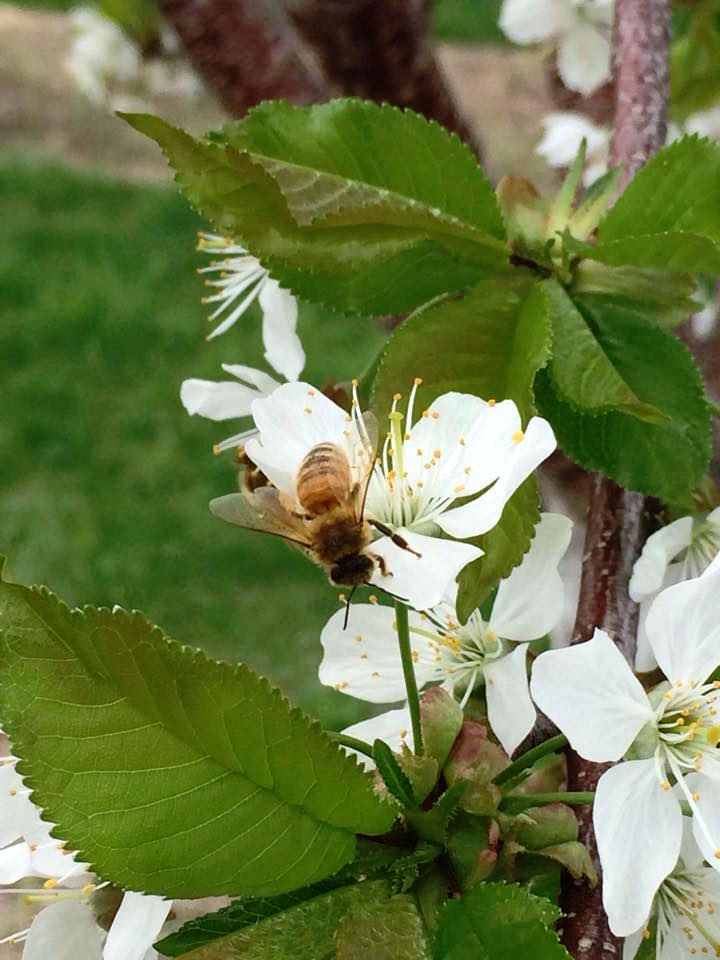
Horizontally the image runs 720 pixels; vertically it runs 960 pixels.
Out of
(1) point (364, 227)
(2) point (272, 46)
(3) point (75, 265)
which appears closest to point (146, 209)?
(3) point (75, 265)

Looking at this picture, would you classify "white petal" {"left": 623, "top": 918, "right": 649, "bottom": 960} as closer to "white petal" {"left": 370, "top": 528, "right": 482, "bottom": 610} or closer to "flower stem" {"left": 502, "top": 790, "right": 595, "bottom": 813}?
"flower stem" {"left": 502, "top": 790, "right": 595, "bottom": 813}

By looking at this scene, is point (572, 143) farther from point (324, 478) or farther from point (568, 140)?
point (324, 478)

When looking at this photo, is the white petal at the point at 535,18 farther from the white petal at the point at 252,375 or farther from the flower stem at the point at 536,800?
the flower stem at the point at 536,800

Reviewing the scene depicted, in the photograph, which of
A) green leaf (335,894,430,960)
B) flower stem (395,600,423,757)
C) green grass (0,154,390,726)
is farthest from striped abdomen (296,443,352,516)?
green grass (0,154,390,726)

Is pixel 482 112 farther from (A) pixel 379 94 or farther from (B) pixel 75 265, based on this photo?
(A) pixel 379 94

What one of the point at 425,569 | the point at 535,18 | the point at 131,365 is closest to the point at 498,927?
the point at 425,569

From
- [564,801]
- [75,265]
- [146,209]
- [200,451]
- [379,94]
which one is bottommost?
[564,801]
